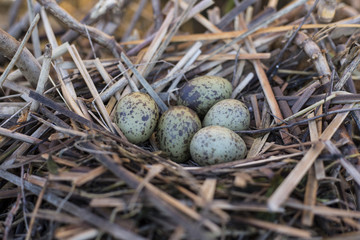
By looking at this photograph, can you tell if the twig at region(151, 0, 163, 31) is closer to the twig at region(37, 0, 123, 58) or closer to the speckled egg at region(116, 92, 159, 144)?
the twig at region(37, 0, 123, 58)

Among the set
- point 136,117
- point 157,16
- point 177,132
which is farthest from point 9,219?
point 157,16

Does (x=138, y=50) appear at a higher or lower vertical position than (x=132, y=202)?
higher

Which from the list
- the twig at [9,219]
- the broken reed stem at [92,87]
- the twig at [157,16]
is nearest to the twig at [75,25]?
the broken reed stem at [92,87]

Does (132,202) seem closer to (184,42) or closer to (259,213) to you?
(259,213)

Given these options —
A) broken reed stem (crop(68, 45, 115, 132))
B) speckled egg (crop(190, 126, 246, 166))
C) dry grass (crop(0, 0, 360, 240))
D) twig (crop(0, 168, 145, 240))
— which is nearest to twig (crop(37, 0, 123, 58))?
dry grass (crop(0, 0, 360, 240))

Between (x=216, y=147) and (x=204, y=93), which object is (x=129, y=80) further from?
(x=216, y=147)

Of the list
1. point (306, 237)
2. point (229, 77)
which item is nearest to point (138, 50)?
point (229, 77)

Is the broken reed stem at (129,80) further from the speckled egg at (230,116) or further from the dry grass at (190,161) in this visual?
the speckled egg at (230,116)
